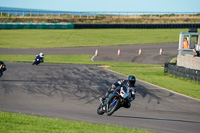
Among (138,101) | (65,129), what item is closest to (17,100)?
(138,101)

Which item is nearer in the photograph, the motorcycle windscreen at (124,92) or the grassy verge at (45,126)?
the grassy verge at (45,126)

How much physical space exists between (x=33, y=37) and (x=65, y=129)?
52.1m

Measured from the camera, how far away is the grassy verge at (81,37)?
5519cm

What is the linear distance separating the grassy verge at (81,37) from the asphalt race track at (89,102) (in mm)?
31038

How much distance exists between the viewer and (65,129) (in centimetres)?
1014

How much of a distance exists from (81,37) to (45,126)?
51.3 m

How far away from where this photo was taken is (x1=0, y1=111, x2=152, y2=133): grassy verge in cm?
987

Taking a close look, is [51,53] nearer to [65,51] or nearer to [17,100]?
[65,51]

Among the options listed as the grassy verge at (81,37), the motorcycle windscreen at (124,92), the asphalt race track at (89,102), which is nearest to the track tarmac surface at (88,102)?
the asphalt race track at (89,102)

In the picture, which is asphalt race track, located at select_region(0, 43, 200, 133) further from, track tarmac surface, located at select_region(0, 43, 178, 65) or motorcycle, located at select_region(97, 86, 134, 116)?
track tarmac surface, located at select_region(0, 43, 178, 65)

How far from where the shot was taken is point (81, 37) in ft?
201

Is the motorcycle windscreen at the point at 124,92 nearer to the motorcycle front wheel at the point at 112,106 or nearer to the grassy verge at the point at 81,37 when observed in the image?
the motorcycle front wheel at the point at 112,106

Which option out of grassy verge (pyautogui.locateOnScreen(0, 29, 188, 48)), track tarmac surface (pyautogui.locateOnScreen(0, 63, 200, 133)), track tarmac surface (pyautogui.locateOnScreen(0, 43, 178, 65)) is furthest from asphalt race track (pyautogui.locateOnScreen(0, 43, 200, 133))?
grassy verge (pyautogui.locateOnScreen(0, 29, 188, 48))

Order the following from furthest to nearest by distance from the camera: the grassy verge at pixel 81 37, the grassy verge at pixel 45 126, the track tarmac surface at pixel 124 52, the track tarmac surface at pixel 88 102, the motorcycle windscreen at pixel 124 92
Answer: the grassy verge at pixel 81 37 < the track tarmac surface at pixel 124 52 < the track tarmac surface at pixel 88 102 < the motorcycle windscreen at pixel 124 92 < the grassy verge at pixel 45 126
